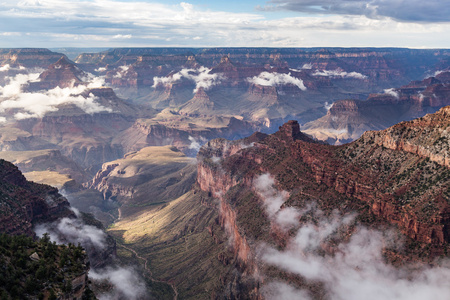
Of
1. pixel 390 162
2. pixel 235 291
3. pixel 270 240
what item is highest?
pixel 390 162

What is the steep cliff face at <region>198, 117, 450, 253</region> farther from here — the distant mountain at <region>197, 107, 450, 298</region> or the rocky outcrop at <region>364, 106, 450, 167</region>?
the distant mountain at <region>197, 107, 450, 298</region>

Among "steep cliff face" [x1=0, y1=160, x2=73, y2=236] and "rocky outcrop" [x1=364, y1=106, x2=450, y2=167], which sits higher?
"rocky outcrop" [x1=364, y1=106, x2=450, y2=167]

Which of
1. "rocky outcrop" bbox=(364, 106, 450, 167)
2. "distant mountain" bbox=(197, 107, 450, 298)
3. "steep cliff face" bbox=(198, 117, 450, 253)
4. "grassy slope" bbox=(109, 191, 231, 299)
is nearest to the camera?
"steep cliff face" bbox=(198, 117, 450, 253)

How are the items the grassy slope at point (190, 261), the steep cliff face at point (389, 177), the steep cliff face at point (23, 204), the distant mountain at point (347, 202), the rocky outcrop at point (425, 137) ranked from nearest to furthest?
the steep cliff face at point (389, 177)
the distant mountain at point (347, 202)
the rocky outcrop at point (425, 137)
the steep cliff face at point (23, 204)
the grassy slope at point (190, 261)

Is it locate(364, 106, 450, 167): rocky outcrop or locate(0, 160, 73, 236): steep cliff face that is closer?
locate(364, 106, 450, 167): rocky outcrop

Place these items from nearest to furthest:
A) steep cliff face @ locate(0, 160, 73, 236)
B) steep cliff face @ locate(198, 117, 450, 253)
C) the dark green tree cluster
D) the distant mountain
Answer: the dark green tree cluster → steep cliff face @ locate(198, 117, 450, 253) → the distant mountain → steep cliff face @ locate(0, 160, 73, 236)

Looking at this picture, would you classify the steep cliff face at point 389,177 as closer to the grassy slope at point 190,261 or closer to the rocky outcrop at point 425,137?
the rocky outcrop at point 425,137

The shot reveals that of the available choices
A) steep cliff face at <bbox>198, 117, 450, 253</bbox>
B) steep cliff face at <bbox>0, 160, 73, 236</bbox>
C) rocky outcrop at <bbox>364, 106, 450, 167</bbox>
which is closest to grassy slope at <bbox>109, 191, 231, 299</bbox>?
steep cliff face at <bbox>198, 117, 450, 253</bbox>

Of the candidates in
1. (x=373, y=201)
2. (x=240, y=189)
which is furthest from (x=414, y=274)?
(x=240, y=189)

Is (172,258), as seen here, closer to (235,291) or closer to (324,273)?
(235,291)

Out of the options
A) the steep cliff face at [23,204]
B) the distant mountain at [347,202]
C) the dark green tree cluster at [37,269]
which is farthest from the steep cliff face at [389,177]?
the steep cliff face at [23,204]

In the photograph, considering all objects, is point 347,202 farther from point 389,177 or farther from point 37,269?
point 37,269
